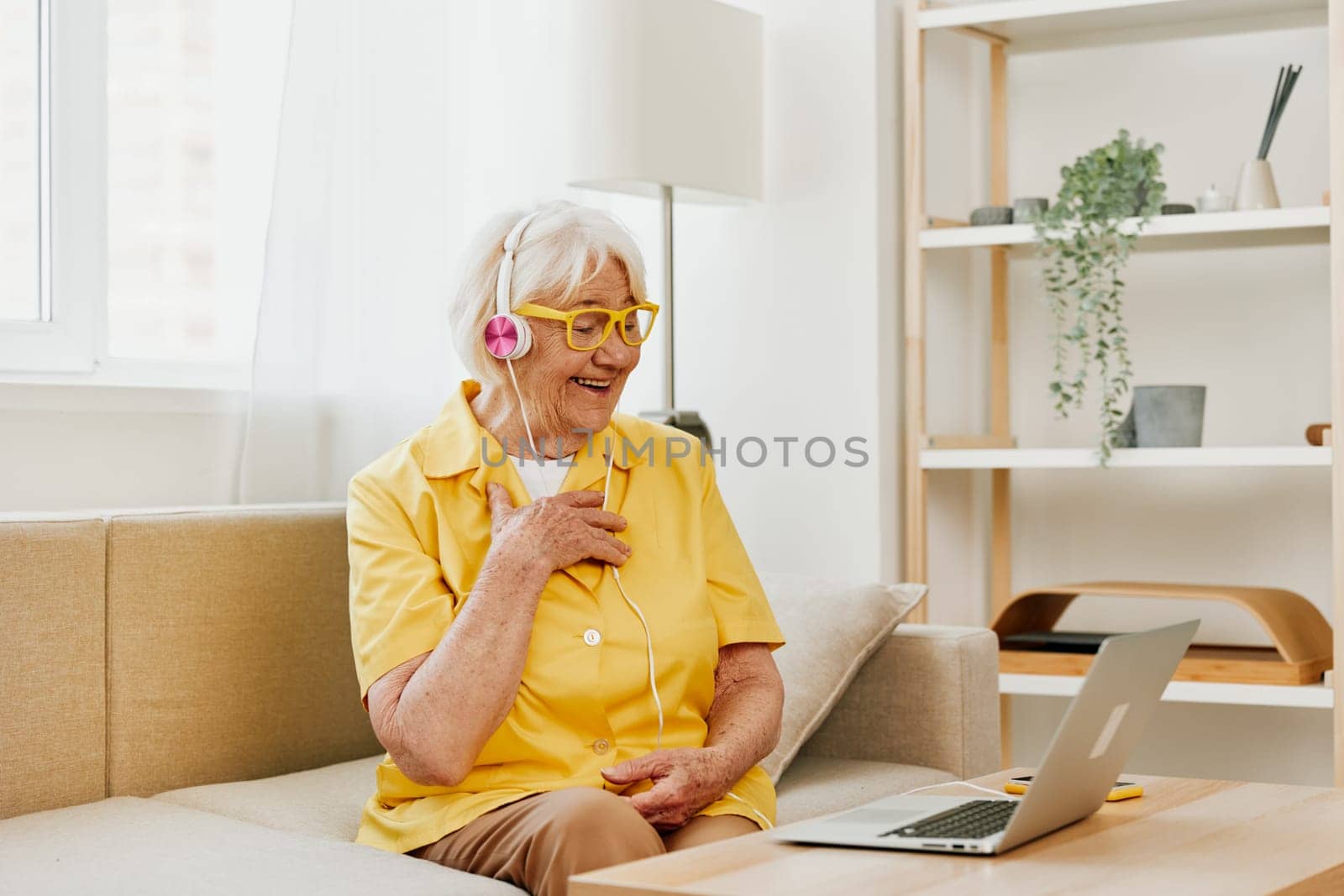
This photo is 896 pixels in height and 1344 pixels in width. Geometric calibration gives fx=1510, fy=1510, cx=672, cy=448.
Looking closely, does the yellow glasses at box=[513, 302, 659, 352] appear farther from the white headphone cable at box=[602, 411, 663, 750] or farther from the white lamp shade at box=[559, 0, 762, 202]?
the white lamp shade at box=[559, 0, 762, 202]

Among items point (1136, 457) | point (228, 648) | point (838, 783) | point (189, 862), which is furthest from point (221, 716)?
point (1136, 457)

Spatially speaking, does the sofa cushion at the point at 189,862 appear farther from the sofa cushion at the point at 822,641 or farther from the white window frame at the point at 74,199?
the white window frame at the point at 74,199

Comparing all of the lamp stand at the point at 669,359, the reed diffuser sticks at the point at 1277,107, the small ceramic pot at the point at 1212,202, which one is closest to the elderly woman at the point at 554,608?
the lamp stand at the point at 669,359

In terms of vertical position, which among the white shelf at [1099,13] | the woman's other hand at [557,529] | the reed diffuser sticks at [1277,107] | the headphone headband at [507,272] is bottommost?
the woman's other hand at [557,529]

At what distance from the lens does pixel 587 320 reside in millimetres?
1881

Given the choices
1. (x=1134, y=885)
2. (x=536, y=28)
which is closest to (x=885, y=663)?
(x=1134, y=885)

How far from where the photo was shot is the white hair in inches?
73.5

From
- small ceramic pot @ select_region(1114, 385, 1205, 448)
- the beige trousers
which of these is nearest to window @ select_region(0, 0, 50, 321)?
the beige trousers

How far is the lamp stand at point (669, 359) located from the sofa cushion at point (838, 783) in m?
0.73

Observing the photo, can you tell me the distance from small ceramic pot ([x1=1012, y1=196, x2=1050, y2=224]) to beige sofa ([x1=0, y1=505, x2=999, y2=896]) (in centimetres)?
100

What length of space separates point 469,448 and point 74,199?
94 centimetres

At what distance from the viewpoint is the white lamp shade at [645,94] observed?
2686 mm

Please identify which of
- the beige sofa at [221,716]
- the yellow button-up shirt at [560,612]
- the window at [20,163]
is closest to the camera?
the beige sofa at [221,716]

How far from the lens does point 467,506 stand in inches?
72.1
